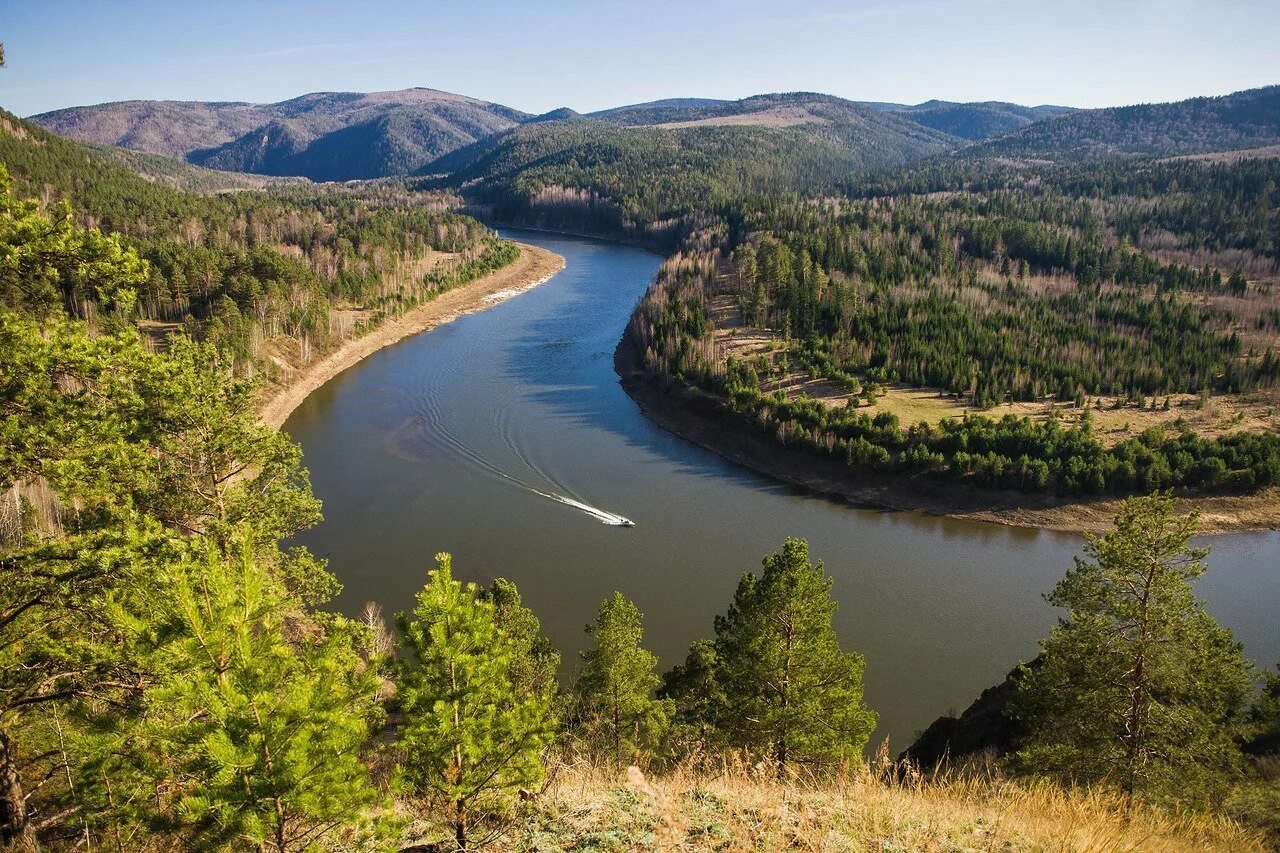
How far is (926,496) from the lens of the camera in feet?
151

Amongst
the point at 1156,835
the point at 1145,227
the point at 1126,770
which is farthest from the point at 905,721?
the point at 1145,227

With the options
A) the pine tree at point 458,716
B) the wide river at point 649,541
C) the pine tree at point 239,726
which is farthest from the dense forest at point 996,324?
the pine tree at point 239,726

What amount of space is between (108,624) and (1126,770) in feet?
55.5

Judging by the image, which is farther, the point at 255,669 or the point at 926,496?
the point at 926,496

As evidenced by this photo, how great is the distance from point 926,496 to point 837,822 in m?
39.8

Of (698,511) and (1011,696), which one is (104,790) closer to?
(1011,696)

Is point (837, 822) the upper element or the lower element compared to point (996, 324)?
lower

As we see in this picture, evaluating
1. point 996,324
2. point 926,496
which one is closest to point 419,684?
point 926,496

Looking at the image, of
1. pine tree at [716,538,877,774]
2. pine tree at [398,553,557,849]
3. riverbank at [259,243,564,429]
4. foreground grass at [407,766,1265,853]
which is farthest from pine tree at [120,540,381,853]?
riverbank at [259,243,564,429]

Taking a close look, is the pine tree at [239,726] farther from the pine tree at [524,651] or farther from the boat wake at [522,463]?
the boat wake at [522,463]

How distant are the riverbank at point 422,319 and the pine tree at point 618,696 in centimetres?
2302

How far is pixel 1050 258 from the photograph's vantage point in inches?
4195

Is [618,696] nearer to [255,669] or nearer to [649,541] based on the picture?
[255,669]

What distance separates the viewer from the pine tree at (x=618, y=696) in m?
19.3
